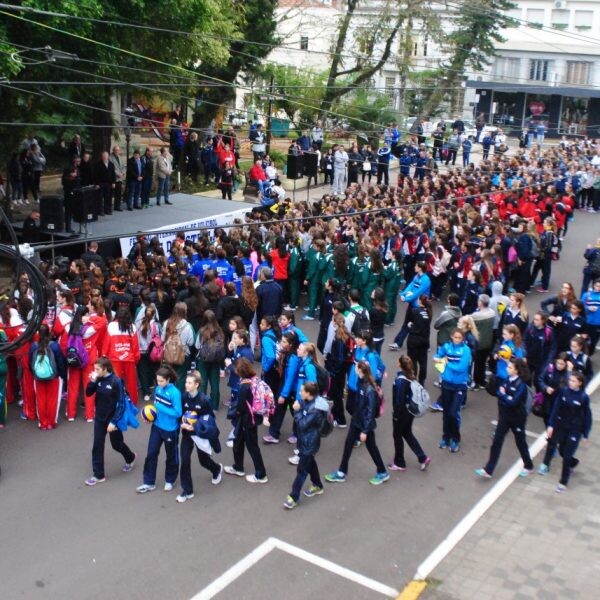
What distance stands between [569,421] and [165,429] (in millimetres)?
4315

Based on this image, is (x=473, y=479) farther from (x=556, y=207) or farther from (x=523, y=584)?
(x=556, y=207)

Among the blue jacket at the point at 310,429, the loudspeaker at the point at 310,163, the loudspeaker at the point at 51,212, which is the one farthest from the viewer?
the loudspeaker at the point at 310,163

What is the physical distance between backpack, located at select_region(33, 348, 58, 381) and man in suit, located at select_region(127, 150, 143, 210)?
10.1m

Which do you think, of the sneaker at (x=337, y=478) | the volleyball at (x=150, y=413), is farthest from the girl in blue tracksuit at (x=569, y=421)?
the volleyball at (x=150, y=413)

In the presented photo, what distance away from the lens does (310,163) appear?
78.1 ft

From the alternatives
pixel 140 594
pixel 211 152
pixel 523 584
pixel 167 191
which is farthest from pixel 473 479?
pixel 211 152

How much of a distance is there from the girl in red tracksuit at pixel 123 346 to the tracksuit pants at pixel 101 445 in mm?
1522

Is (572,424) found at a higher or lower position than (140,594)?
higher

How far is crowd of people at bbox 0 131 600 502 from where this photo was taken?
8.76 metres

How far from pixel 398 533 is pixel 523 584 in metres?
1.31

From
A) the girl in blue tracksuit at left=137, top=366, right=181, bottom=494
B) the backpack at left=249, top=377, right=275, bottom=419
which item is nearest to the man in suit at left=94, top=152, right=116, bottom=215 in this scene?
the girl in blue tracksuit at left=137, top=366, right=181, bottom=494

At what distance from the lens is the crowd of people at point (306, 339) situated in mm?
8758

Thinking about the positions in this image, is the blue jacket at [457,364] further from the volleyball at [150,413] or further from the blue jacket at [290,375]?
the volleyball at [150,413]

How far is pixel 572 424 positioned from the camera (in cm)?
900
